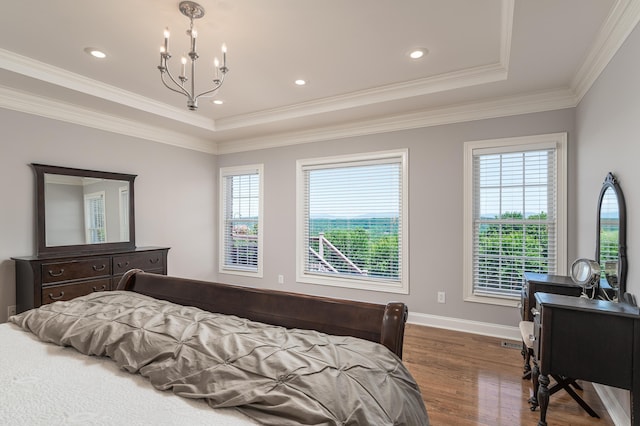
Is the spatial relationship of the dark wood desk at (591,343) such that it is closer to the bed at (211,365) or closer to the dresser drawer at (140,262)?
the bed at (211,365)

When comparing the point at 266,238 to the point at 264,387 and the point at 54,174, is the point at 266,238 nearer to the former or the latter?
the point at 54,174

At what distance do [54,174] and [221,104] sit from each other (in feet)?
6.62

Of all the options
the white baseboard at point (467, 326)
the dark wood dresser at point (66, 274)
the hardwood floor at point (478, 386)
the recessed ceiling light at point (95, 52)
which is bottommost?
the hardwood floor at point (478, 386)

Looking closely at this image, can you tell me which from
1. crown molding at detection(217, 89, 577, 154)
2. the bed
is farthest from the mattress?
crown molding at detection(217, 89, 577, 154)

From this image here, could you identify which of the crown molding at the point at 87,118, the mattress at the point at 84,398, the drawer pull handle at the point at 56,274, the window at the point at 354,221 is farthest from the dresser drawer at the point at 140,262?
the mattress at the point at 84,398

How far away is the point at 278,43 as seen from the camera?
2.80m

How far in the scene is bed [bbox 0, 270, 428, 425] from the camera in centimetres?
106

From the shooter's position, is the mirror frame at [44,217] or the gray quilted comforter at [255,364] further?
the mirror frame at [44,217]

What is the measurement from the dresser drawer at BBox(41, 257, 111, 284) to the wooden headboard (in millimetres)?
1688

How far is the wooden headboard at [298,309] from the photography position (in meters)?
1.60

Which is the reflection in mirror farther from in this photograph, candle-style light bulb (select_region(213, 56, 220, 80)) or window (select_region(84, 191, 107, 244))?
candle-style light bulb (select_region(213, 56, 220, 80))

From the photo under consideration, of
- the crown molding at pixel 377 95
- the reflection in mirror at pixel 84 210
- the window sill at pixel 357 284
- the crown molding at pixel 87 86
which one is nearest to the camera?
the crown molding at pixel 87 86

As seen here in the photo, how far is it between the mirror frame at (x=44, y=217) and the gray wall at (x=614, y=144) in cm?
489

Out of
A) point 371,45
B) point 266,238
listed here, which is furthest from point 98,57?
point 266,238
